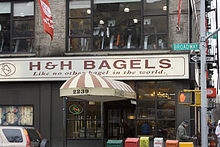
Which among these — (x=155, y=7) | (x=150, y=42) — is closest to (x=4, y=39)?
(x=150, y=42)

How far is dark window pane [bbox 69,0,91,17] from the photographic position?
718 inches

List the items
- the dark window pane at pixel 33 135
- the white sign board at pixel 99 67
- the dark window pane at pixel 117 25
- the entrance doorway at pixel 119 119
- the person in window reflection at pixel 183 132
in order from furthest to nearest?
the entrance doorway at pixel 119 119, the dark window pane at pixel 117 25, the white sign board at pixel 99 67, the person in window reflection at pixel 183 132, the dark window pane at pixel 33 135

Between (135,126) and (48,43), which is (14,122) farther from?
(135,126)

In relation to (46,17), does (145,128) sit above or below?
below

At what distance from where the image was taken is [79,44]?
1811 cm

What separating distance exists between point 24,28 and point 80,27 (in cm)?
282

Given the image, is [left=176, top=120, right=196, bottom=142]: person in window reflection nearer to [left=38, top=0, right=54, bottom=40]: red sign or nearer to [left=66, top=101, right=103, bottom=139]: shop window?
[left=66, top=101, right=103, bottom=139]: shop window

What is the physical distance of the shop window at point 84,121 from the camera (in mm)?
17750

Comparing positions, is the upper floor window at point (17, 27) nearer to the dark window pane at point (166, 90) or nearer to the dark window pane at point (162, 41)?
the dark window pane at point (162, 41)

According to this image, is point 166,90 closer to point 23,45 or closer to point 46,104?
point 46,104

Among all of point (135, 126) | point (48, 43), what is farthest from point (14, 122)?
point (135, 126)

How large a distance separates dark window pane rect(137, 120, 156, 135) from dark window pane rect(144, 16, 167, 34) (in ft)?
13.6

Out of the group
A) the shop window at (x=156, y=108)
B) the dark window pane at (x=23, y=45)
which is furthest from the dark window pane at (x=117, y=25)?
the dark window pane at (x=23, y=45)

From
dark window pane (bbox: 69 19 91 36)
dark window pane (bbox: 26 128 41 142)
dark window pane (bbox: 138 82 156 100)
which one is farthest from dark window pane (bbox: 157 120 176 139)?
dark window pane (bbox: 26 128 41 142)
